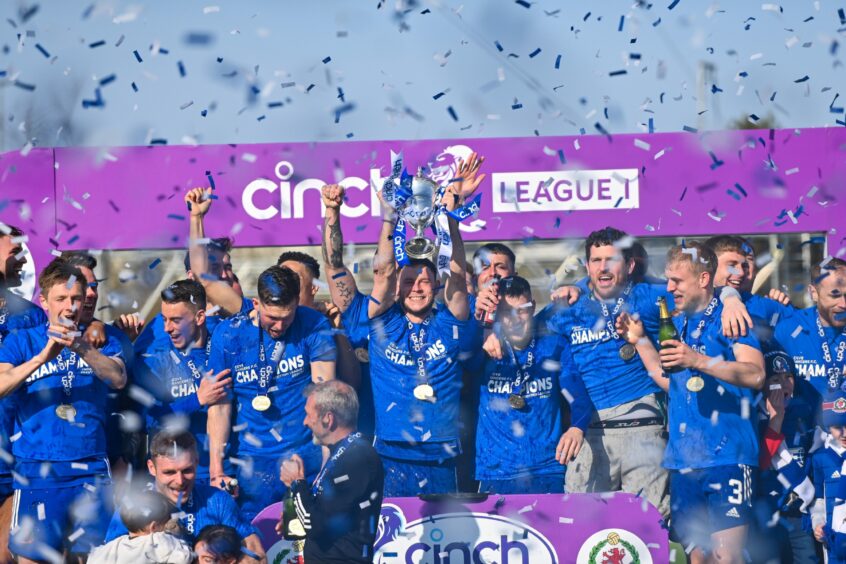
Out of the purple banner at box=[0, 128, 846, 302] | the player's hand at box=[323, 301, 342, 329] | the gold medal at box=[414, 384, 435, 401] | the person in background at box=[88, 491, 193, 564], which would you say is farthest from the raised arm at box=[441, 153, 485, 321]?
the person in background at box=[88, 491, 193, 564]

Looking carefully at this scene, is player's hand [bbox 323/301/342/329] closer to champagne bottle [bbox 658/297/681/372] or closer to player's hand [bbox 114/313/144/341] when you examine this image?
player's hand [bbox 114/313/144/341]

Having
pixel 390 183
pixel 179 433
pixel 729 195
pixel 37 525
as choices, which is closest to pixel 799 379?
pixel 729 195

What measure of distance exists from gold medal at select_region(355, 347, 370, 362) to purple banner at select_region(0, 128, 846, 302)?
1975mm

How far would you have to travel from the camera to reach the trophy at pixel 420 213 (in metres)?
7.91

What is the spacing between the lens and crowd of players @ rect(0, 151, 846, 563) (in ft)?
24.2

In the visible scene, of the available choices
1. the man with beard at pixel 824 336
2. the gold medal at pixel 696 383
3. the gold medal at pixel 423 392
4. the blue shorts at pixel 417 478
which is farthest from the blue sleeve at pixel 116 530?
the man with beard at pixel 824 336

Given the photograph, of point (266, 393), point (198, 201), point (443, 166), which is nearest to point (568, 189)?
point (443, 166)

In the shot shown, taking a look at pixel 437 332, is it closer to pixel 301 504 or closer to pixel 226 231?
pixel 301 504

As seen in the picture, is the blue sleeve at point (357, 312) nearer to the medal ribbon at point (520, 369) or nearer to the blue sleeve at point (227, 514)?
the medal ribbon at point (520, 369)

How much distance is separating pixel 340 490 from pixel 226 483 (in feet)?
4.07

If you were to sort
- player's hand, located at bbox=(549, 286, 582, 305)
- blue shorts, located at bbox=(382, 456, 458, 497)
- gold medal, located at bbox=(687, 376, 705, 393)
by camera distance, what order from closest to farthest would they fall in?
1. gold medal, located at bbox=(687, 376, 705, 393)
2. blue shorts, located at bbox=(382, 456, 458, 497)
3. player's hand, located at bbox=(549, 286, 582, 305)

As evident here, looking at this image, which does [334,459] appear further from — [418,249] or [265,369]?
[418,249]

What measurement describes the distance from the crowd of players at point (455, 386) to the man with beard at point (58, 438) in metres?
0.01

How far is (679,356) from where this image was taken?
7117 millimetres
